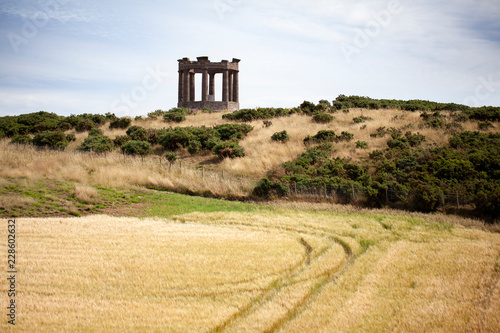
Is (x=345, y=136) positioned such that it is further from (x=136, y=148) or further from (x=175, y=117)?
(x=175, y=117)

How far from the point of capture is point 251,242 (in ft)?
41.8

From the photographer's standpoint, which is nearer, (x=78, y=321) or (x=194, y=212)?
(x=78, y=321)

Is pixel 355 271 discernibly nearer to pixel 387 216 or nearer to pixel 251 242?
pixel 251 242

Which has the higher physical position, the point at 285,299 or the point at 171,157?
the point at 171,157

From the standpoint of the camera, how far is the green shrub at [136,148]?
98.3ft

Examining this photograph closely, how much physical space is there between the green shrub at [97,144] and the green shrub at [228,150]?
27.0ft

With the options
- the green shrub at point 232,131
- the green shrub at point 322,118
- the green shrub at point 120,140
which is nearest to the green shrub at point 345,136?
the green shrub at point 322,118

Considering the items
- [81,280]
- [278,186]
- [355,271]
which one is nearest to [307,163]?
[278,186]

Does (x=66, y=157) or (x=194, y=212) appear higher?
(x=66, y=157)

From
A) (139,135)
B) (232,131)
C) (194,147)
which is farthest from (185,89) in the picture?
(194,147)

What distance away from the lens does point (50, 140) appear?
32344 millimetres

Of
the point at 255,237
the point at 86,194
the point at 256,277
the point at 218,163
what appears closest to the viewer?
the point at 256,277

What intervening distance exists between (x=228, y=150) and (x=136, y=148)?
23.4ft

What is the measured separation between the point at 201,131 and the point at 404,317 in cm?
2662
